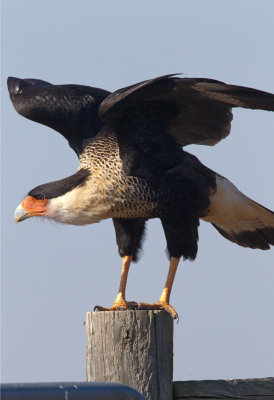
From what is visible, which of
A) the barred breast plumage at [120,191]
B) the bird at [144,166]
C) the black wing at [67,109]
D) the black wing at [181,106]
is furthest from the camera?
the black wing at [67,109]

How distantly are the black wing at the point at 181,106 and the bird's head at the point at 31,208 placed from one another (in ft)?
2.38

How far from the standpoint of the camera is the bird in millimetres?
4797

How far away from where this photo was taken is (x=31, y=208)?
5.08 metres

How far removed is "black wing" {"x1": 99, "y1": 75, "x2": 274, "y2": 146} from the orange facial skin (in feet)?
2.39

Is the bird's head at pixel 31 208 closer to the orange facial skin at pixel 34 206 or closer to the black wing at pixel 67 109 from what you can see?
the orange facial skin at pixel 34 206

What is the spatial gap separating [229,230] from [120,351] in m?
2.61

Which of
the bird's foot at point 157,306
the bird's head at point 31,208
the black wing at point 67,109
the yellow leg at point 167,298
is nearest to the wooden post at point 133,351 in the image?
the yellow leg at point 167,298

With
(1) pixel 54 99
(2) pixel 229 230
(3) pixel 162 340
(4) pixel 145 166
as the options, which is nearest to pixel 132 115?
(4) pixel 145 166

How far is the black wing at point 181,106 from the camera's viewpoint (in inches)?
180

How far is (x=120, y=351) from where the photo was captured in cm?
331

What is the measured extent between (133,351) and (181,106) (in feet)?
7.53

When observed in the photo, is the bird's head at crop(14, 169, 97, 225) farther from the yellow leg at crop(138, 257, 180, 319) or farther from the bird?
the yellow leg at crop(138, 257, 180, 319)

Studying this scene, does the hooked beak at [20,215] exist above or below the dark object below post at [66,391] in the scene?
above

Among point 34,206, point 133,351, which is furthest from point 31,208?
point 133,351
